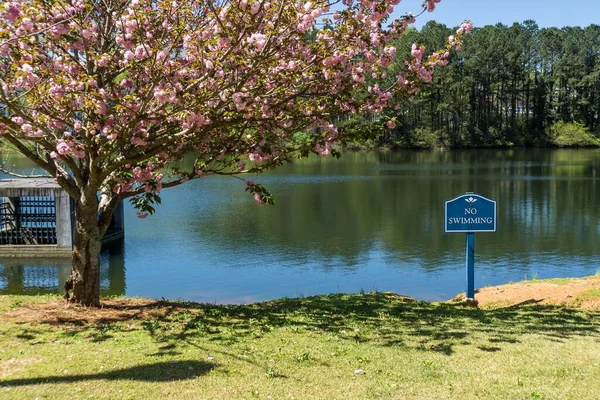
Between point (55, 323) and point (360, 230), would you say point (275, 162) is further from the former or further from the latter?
point (360, 230)

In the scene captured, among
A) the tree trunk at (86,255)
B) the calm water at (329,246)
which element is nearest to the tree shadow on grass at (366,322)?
the tree trunk at (86,255)

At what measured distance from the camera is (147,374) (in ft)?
18.8

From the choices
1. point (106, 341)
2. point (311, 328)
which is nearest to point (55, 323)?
point (106, 341)

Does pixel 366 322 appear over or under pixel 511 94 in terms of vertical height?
under

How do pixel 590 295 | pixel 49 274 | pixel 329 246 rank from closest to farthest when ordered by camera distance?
pixel 590 295, pixel 49 274, pixel 329 246

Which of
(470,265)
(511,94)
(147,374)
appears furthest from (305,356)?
(511,94)

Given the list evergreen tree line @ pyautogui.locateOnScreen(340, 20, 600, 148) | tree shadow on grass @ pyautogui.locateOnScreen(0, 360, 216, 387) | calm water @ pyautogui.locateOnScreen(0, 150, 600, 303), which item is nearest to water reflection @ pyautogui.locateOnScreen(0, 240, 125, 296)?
calm water @ pyautogui.locateOnScreen(0, 150, 600, 303)

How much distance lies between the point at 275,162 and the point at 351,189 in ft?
94.5

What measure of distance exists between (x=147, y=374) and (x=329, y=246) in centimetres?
1626

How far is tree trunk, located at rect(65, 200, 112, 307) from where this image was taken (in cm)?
904

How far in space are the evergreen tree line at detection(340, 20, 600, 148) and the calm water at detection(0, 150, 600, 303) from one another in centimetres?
4750

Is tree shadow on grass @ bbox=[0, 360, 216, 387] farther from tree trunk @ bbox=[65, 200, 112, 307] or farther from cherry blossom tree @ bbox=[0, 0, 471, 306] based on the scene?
tree trunk @ bbox=[65, 200, 112, 307]

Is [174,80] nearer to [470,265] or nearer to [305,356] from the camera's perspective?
[305,356]

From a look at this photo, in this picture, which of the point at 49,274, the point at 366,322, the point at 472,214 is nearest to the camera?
the point at 366,322
